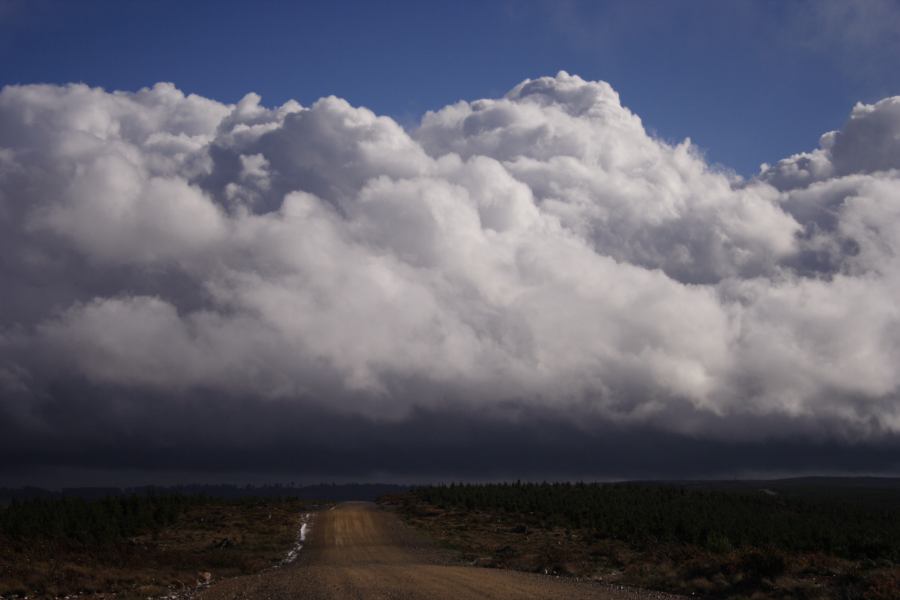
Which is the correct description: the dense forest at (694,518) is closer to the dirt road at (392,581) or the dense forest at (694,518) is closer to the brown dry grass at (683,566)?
the brown dry grass at (683,566)

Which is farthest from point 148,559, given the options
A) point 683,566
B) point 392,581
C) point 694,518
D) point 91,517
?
point 694,518

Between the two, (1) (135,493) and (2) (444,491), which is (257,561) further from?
(2) (444,491)

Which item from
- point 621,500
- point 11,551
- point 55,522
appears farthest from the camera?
point 621,500

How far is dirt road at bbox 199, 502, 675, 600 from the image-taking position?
90.2 feet

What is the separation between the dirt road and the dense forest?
1626 cm

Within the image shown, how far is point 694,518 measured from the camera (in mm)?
71000

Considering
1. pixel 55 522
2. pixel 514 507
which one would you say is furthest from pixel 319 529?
pixel 514 507

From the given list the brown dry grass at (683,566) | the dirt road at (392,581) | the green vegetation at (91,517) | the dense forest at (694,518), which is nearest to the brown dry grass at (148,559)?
the green vegetation at (91,517)

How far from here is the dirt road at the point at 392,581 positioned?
1082 inches

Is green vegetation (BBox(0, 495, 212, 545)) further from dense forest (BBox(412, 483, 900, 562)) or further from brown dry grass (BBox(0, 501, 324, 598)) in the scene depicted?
dense forest (BBox(412, 483, 900, 562))

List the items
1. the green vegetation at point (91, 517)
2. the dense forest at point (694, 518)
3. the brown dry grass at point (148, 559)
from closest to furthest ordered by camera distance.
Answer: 1. the brown dry grass at point (148, 559)
2. the green vegetation at point (91, 517)
3. the dense forest at point (694, 518)

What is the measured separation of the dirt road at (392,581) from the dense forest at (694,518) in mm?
16264

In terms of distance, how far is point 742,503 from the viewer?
104 meters

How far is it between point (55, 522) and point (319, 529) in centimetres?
1791
